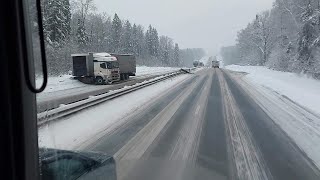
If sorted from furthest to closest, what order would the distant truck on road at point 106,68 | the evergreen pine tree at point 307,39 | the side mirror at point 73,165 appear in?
the evergreen pine tree at point 307,39 < the distant truck on road at point 106,68 < the side mirror at point 73,165

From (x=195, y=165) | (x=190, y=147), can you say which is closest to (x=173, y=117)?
(x=190, y=147)

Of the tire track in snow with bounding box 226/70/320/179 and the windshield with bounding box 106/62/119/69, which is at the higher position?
the tire track in snow with bounding box 226/70/320/179

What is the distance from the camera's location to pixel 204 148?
1020 centimetres

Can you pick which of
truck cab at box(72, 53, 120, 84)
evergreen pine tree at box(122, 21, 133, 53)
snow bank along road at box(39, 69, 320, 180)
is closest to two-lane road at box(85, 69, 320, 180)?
snow bank along road at box(39, 69, 320, 180)

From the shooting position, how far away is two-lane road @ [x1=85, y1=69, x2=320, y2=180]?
798 centimetres

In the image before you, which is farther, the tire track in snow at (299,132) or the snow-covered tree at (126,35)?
the snow-covered tree at (126,35)

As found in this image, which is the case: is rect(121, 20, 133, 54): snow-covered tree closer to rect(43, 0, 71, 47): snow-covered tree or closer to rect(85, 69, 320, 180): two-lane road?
rect(85, 69, 320, 180): two-lane road

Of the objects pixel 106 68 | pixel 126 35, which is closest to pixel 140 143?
pixel 126 35

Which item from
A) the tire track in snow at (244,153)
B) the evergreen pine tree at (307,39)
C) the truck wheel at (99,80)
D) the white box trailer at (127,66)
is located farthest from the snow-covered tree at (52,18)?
the evergreen pine tree at (307,39)

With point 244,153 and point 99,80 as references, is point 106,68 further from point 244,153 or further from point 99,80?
point 244,153

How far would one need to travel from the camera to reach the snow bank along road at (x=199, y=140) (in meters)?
8.03

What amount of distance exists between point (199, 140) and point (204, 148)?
995mm

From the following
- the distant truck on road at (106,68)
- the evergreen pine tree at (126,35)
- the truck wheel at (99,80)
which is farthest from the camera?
the truck wheel at (99,80)

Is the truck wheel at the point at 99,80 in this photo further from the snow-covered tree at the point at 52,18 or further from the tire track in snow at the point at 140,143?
the snow-covered tree at the point at 52,18
